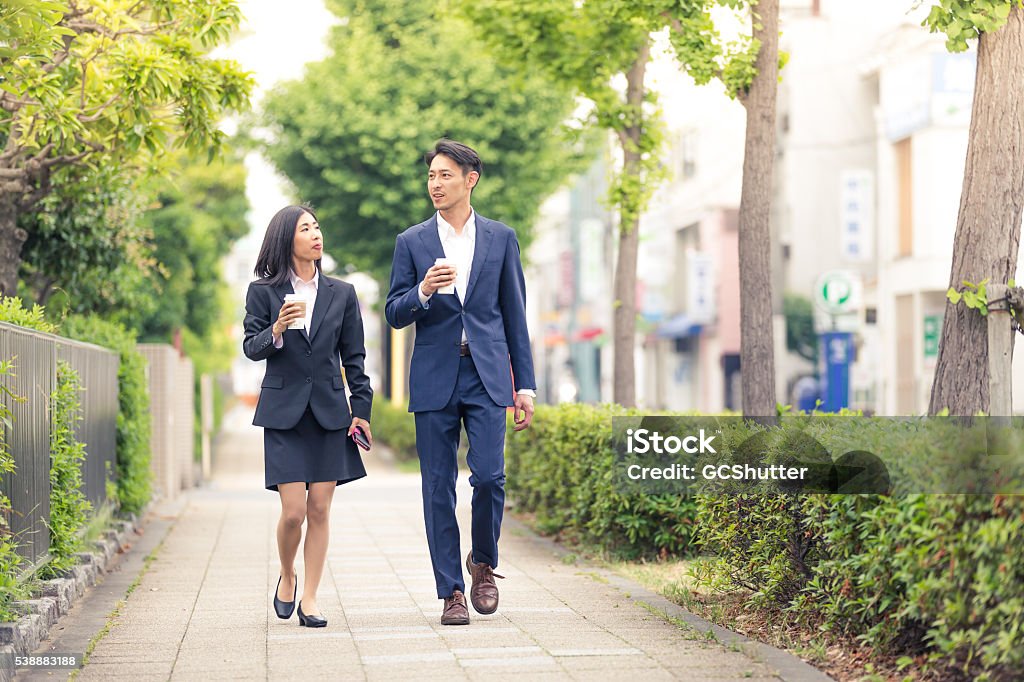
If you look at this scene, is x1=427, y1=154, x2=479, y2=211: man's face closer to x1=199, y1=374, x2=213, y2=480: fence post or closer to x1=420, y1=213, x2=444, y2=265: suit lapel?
x1=420, y1=213, x2=444, y2=265: suit lapel

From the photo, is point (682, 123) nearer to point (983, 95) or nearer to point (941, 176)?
point (941, 176)

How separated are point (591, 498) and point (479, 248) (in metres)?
3.79

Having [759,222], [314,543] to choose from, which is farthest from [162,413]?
[314,543]

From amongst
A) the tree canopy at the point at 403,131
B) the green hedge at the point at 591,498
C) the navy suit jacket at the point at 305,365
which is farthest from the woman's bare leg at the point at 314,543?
the tree canopy at the point at 403,131

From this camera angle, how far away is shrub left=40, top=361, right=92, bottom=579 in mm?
8016

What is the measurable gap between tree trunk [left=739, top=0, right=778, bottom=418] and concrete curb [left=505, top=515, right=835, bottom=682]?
158 cm

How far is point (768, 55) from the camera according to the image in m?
9.72

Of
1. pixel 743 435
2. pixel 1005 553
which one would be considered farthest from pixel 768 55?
pixel 1005 553

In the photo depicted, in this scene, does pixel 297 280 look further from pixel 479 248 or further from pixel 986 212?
pixel 986 212

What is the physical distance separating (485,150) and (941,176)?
29.9 ft

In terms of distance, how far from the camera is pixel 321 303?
7020mm

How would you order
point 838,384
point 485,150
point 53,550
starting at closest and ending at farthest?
point 53,550 < point 838,384 < point 485,150

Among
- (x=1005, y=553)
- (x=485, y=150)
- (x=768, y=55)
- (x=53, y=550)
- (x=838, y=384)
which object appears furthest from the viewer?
(x=485, y=150)

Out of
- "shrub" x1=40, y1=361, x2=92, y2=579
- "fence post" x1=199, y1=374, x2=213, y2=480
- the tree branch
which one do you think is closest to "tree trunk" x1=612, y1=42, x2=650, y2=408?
the tree branch
